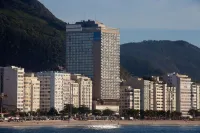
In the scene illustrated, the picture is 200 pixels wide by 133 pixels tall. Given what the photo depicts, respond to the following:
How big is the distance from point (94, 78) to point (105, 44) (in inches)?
377

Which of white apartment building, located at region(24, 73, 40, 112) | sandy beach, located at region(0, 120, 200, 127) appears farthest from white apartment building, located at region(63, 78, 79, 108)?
sandy beach, located at region(0, 120, 200, 127)

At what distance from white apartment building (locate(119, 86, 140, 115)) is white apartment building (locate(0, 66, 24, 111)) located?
3680 centimetres

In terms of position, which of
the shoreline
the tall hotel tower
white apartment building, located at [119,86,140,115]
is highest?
the tall hotel tower

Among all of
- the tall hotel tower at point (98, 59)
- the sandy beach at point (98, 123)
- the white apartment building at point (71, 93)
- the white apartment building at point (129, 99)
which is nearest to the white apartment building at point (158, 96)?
the white apartment building at point (129, 99)

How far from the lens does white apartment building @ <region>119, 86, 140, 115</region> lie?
192 m

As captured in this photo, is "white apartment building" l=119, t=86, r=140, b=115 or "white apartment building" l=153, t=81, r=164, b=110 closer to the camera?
"white apartment building" l=119, t=86, r=140, b=115

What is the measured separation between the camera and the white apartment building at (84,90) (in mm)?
179875

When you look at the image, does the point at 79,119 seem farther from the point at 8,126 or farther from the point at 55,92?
the point at 8,126

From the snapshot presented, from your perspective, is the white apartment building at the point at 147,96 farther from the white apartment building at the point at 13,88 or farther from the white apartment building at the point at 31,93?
the white apartment building at the point at 13,88

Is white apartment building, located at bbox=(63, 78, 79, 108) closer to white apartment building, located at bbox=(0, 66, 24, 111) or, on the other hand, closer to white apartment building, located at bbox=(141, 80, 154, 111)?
white apartment building, located at bbox=(0, 66, 24, 111)

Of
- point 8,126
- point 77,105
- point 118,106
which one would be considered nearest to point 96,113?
point 77,105

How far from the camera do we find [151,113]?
179250 millimetres

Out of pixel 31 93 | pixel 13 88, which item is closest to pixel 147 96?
pixel 31 93

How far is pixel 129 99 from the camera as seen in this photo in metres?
194
